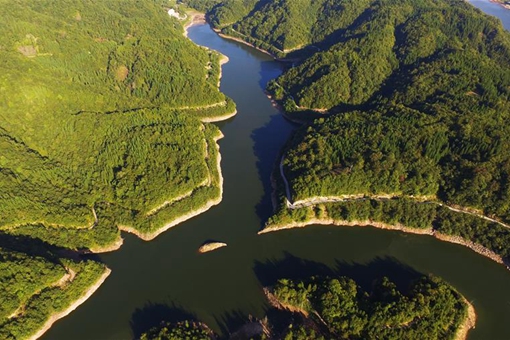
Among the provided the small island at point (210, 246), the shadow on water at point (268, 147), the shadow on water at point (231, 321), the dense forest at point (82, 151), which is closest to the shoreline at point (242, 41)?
the dense forest at point (82, 151)

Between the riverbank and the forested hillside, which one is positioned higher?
the riverbank

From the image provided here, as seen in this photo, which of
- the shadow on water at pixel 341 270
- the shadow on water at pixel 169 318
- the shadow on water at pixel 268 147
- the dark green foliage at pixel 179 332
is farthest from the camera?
the shadow on water at pixel 268 147

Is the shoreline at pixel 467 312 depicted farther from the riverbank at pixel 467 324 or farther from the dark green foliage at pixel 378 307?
the dark green foliage at pixel 378 307

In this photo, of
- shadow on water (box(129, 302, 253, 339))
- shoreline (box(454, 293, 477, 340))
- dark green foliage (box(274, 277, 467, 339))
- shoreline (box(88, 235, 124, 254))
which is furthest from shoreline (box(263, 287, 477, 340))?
shoreline (box(88, 235, 124, 254))

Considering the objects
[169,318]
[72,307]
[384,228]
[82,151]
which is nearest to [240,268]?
[169,318]

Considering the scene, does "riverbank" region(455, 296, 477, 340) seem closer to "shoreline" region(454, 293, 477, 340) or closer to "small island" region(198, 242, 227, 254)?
"shoreline" region(454, 293, 477, 340)
